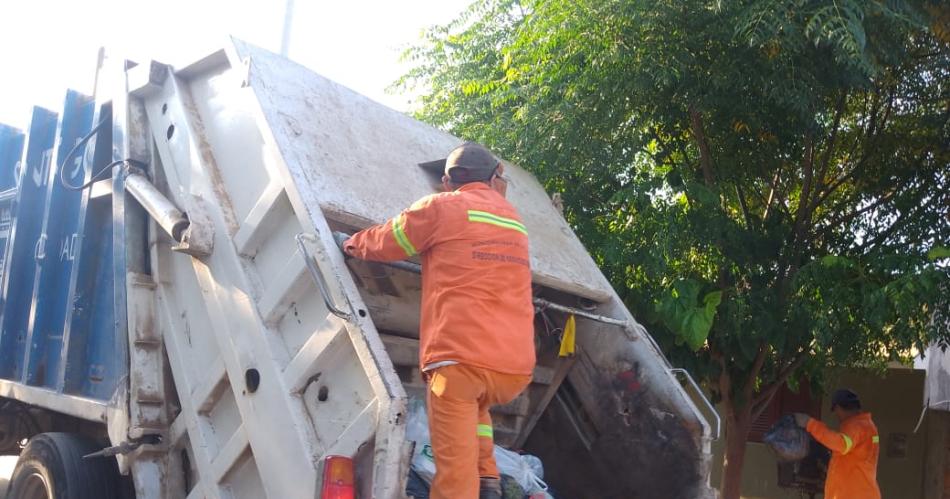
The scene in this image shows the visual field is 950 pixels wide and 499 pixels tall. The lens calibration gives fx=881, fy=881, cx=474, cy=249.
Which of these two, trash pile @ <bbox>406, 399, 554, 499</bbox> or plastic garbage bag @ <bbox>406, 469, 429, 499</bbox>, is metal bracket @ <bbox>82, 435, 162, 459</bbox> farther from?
plastic garbage bag @ <bbox>406, 469, 429, 499</bbox>

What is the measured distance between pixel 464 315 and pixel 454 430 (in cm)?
36

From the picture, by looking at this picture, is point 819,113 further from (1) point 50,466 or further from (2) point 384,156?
(1) point 50,466

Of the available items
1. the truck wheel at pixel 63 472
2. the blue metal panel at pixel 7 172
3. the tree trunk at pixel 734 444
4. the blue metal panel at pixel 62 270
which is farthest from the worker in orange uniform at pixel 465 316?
the tree trunk at pixel 734 444

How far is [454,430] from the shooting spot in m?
2.62

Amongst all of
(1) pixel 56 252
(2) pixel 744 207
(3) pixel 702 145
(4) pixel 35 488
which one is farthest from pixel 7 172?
(2) pixel 744 207

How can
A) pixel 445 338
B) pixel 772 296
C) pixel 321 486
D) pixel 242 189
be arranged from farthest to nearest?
pixel 772 296
pixel 242 189
pixel 445 338
pixel 321 486

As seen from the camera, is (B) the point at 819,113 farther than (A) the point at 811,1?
Yes

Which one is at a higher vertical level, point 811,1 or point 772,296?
point 811,1

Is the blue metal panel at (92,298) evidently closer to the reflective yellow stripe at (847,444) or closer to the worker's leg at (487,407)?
the worker's leg at (487,407)

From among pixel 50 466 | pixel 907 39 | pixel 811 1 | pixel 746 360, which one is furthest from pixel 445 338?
pixel 907 39

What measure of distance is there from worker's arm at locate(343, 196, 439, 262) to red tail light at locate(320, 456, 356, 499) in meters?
0.67

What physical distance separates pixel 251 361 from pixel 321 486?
64cm

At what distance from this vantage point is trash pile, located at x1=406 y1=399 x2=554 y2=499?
2.71 m

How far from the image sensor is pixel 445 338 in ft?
8.95
